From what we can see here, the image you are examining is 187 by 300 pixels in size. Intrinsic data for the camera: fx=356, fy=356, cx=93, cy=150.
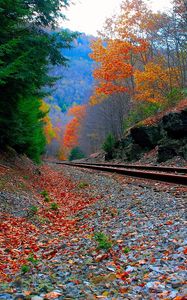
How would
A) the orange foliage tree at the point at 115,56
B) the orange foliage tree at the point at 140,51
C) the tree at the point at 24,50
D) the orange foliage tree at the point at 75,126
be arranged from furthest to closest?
the orange foliage tree at the point at 75,126, the orange foliage tree at the point at 115,56, the orange foliage tree at the point at 140,51, the tree at the point at 24,50

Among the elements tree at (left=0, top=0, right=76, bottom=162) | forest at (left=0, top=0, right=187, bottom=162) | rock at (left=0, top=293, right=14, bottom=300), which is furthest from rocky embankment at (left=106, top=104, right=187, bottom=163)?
rock at (left=0, top=293, right=14, bottom=300)

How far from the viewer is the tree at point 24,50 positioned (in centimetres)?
1103

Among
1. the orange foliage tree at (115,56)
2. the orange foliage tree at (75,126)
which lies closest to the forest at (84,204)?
the orange foliage tree at (115,56)

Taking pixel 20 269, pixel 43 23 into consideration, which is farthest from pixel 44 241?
pixel 43 23

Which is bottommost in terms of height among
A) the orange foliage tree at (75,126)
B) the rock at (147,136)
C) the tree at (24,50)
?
the rock at (147,136)

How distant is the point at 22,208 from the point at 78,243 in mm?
3556

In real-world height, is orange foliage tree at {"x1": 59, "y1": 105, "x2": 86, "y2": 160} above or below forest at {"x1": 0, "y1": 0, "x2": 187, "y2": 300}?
above

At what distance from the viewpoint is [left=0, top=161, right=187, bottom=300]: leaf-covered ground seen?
3.82 meters

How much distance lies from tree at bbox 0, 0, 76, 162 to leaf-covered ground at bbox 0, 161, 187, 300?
12.8 ft

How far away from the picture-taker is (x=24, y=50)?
1257 cm

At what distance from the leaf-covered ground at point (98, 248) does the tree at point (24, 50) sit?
3912 millimetres

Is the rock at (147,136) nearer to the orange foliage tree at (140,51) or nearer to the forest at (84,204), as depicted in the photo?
the forest at (84,204)

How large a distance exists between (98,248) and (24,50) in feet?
30.4

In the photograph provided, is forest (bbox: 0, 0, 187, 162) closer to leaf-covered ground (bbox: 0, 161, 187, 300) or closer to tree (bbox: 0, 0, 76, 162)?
tree (bbox: 0, 0, 76, 162)
